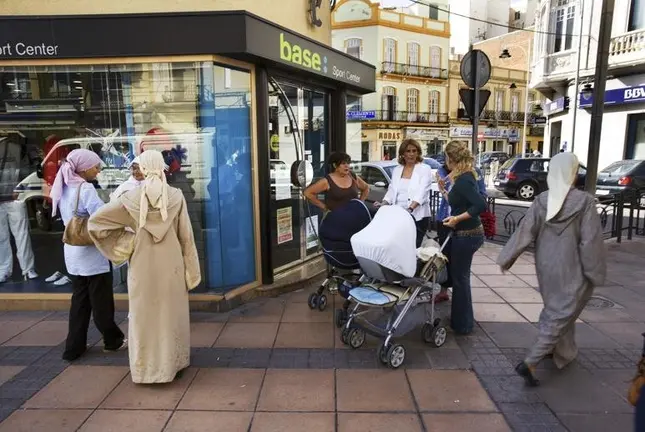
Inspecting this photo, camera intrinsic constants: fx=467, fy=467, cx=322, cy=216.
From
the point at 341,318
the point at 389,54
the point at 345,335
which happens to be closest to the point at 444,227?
the point at 341,318

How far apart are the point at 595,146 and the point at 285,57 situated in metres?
4.44

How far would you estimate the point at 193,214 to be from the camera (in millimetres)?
5305

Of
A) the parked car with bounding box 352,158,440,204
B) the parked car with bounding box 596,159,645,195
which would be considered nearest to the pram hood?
the parked car with bounding box 352,158,440,204

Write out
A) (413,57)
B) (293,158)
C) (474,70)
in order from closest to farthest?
(474,70)
(293,158)
(413,57)

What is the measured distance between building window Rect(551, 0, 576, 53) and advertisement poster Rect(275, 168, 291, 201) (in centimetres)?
1884

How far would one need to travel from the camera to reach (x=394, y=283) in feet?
13.0

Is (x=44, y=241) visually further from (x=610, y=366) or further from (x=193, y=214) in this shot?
(x=610, y=366)

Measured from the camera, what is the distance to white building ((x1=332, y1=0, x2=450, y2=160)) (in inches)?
1378

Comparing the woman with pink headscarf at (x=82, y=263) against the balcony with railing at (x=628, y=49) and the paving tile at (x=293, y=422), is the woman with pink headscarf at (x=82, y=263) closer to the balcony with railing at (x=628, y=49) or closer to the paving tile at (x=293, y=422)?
the paving tile at (x=293, y=422)

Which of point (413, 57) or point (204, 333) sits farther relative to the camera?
point (413, 57)

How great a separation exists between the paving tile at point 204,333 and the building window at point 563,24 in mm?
20938

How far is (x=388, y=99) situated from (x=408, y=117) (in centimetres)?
238

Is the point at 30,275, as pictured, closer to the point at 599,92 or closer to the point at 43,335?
the point at 43,335

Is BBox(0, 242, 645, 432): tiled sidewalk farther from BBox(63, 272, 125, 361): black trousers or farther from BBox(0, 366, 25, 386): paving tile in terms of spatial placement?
BBox(63, 272, 125, 361): black trousers
